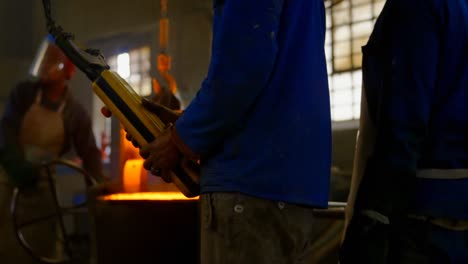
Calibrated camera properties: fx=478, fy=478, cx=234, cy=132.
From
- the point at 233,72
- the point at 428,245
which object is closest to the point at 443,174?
the point at 428,245

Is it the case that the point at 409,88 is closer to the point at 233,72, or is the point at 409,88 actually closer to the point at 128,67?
the point at 233,72

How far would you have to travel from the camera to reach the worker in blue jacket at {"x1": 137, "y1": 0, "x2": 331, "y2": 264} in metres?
1.24

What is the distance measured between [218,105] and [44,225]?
10.7ft

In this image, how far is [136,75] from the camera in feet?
25.8

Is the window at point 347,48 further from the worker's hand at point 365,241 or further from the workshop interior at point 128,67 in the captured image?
the worker's hand at point 365,241

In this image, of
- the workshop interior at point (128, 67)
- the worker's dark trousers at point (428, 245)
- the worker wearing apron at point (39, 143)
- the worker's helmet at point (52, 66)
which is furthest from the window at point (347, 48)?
the worker's dark trousers at point (428, 245)

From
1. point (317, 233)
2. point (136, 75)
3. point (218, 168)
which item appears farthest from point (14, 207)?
point (136, 75)

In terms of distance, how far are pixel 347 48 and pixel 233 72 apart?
6.69m

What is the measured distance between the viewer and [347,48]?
7578 millimetres

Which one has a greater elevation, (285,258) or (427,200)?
(427,200)

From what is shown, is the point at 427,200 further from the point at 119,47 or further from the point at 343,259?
the point at 119,47

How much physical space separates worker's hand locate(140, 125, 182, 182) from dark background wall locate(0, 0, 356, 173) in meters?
5.30

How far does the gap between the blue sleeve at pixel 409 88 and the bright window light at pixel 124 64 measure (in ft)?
20.2

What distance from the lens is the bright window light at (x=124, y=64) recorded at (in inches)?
284
